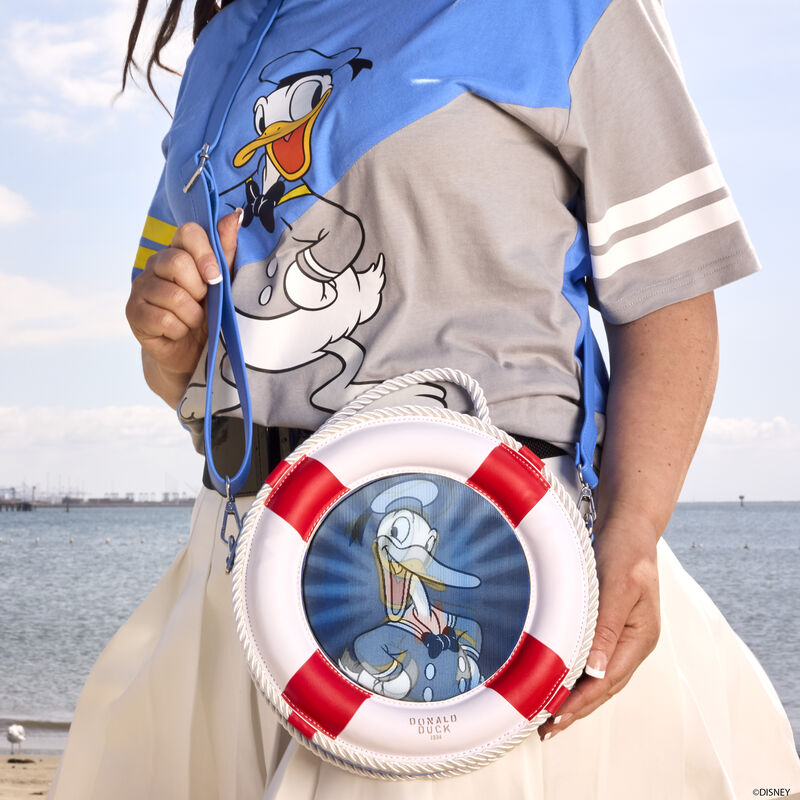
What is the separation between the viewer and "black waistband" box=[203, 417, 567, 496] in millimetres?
859

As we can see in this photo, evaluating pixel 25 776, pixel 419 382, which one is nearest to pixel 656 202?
pixel 419 382

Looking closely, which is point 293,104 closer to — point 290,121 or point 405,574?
point 290,121

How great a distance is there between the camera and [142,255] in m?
1.27

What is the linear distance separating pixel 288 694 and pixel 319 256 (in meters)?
0.43

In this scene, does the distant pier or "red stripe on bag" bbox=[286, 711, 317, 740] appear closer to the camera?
"red stripe on bag" bbox=[286, 711, 317, 740]

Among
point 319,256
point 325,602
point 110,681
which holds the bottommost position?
point 110,681

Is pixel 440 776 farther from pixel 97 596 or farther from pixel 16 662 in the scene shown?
pixel 97 596

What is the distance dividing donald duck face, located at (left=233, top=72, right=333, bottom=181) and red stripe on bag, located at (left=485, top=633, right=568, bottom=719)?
54 centimetres

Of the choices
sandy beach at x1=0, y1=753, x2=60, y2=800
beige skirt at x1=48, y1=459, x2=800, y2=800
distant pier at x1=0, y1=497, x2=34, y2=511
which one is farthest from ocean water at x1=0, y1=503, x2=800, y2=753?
distant pier at x1=0, y1=497, x2=34, y2=511

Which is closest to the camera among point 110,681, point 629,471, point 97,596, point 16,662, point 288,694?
point 288,694

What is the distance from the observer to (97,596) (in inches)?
893

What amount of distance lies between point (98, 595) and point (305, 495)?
24107mm

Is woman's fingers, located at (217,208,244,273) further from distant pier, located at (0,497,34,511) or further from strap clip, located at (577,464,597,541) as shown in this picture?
distant pier, located at (0,497,34,511)

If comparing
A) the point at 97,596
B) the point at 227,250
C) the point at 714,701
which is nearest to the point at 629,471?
the point at 714,701
